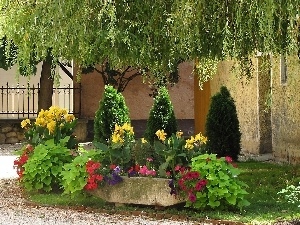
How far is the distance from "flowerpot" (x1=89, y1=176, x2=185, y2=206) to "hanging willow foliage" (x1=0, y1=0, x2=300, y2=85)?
1.63 m

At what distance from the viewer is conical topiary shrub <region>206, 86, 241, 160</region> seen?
15.7 metres

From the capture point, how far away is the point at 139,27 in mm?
8203

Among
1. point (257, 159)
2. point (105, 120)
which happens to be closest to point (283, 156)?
point (257, 159)

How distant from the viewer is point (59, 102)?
974 inches

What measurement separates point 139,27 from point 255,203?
3.37 metres

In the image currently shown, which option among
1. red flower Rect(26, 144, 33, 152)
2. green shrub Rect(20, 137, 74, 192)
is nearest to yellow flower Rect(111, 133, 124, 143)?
green shrub Rect(20, 137, 74, 192)

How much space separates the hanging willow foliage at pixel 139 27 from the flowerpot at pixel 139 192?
163 centimetres

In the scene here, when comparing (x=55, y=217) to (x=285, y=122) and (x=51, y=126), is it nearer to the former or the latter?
(x=51, y=126)

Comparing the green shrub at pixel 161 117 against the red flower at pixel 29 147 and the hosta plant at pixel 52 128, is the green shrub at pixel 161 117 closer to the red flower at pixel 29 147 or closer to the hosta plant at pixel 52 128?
the hosta plant at pixel 52 128

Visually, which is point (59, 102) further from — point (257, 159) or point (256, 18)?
point (256, 18)

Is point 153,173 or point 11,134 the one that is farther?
point 11,134

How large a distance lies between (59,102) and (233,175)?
16586mm

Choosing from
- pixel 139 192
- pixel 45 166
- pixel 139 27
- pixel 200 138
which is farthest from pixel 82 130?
pixel 139 27

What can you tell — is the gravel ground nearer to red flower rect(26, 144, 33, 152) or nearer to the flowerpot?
the flowerpot
